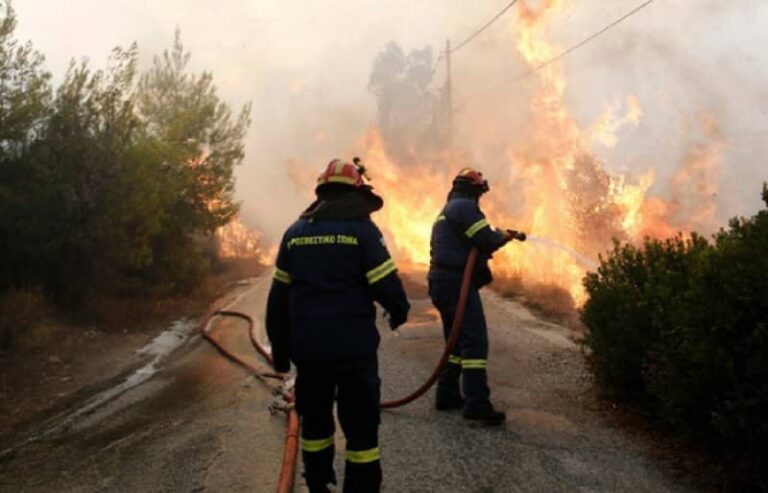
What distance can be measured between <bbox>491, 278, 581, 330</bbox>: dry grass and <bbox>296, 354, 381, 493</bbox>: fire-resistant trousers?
698cm

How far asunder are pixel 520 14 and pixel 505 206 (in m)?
7.22

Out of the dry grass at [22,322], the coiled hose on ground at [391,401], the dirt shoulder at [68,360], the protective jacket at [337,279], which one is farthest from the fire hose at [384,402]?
the dry grass at [22,322]

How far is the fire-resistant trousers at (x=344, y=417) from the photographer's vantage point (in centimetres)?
346

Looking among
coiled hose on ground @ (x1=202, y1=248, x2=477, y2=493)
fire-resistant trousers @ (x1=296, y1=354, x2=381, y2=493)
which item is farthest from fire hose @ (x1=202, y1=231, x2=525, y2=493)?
fire-resistant trousers @ (x1=296, y1=354, x2=381, y2=493)

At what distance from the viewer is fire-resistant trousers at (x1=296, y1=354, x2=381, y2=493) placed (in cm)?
346

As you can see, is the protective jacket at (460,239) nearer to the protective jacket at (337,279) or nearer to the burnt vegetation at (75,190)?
the protective jacket at (337,279)

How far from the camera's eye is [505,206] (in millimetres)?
25828

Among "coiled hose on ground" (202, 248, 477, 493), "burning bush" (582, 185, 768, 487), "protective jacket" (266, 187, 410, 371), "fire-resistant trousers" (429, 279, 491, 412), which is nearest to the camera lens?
"protective jacket" (266, 187, 410, 371)

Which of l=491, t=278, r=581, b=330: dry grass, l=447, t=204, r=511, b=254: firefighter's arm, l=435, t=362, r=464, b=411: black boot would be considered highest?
l=447, t=204, r=511, b=254: firefighter's arm

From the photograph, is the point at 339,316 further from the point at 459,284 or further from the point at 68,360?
the point at 68,360

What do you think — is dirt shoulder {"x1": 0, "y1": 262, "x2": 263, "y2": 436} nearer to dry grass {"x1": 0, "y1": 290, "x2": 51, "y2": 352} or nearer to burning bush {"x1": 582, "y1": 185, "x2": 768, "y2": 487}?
dry grass {"x1": 0, "y1": 290, "x2": 51, "y2": 352}

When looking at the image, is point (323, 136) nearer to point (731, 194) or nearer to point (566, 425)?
point (566, 425)

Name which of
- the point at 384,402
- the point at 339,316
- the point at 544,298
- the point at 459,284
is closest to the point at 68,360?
the point at 384,402

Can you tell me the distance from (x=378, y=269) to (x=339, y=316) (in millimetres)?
330
